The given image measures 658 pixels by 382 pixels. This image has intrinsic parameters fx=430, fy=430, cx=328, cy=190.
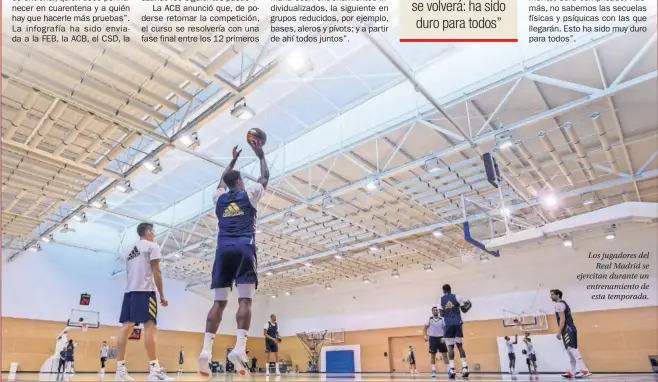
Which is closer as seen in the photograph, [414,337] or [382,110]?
[382,110]

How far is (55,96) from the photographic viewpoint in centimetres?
834

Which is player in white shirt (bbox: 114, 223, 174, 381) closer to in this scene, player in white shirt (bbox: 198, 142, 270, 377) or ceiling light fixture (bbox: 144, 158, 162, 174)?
player in white shirt (bbox: 198, 142, 270, 377)

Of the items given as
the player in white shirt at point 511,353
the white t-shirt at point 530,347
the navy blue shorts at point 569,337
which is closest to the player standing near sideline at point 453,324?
the navy blue shorts at point 569,337

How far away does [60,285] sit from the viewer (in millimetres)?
20594

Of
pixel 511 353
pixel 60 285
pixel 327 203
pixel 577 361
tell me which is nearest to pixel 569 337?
pixel 577 361

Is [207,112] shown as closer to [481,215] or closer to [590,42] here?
[590,42]

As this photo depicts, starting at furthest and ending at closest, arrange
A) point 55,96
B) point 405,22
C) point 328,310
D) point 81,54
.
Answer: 1. point 328,310
2. point 55,96
3. point 81,54
4. point 405,22

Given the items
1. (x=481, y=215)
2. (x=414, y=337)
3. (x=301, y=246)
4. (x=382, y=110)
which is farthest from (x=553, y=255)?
(x=382, y=110)

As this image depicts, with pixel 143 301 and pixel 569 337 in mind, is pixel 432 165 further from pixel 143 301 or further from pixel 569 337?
pixel 143 301

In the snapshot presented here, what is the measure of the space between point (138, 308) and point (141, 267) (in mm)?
483

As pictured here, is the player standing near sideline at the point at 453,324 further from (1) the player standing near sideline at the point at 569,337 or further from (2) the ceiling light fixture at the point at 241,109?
(2) the ceiling light fixture at the point at 241,109

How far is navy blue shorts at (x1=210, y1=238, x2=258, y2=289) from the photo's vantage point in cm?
364

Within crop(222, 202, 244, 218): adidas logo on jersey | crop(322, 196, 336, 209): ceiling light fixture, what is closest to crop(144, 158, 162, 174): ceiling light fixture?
crop(322, 196, 336, 209): ceiling light fixture

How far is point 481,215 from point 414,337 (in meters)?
10.7
